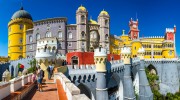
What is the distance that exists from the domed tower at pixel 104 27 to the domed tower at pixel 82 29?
190 inches

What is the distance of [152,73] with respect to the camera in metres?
61.8

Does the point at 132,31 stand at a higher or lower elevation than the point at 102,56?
higher

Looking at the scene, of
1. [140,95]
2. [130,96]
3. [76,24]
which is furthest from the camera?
[76,24]

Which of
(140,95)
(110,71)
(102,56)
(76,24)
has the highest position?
(76,24)

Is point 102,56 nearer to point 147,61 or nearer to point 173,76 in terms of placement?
point 147,61

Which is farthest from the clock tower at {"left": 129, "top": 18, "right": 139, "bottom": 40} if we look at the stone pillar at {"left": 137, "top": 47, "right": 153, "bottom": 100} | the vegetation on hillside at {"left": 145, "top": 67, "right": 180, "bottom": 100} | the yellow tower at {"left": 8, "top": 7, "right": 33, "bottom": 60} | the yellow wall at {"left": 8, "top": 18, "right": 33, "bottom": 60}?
the yellow wall at {"left": 8, "top": 18, "right": 33, "bottom": 60}

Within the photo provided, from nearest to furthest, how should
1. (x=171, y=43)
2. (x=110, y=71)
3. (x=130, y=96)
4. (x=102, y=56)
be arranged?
(x=102, y=56) → (x=110, y=71) → (x=130, y=96) → (x=171, y=43)

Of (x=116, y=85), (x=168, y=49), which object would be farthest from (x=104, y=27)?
(x=168, y=49)

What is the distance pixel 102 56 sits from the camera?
2334 cm

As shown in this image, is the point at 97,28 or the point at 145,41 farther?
the point at 145,41

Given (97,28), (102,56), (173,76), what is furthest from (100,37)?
(102,56)

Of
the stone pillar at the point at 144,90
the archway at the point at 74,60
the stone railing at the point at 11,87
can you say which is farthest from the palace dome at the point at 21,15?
the stone railing at the point at 11,87

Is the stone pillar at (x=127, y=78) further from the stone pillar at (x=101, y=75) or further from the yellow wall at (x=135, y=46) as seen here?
the yellow wall at (x=135, y=46)

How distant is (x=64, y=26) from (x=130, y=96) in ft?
94.1
